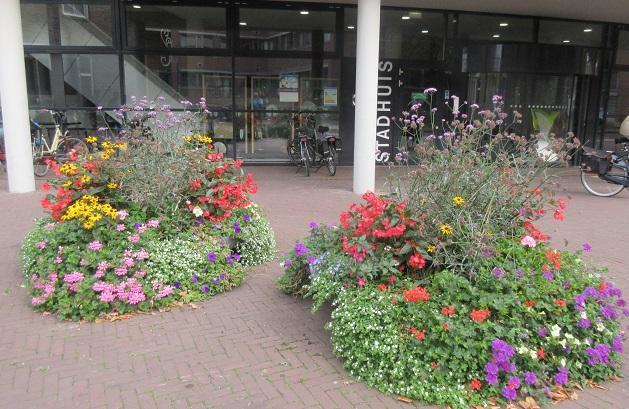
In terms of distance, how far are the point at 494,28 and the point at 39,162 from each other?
10.9m

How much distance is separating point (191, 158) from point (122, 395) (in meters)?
2.50

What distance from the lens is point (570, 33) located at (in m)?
13.6

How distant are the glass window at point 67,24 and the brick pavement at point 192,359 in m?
7.97

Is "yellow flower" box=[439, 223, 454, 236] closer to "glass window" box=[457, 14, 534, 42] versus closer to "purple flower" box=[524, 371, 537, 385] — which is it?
"purple flower" box=[524, 371, 537, 385]

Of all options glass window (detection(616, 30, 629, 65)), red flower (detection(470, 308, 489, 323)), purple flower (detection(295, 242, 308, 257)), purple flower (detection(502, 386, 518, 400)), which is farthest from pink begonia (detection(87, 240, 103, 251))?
glass window (detection(616, 30, 629, 65))

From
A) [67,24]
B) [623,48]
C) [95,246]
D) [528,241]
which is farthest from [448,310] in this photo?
[623,48]

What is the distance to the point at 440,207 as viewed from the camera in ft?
11.8

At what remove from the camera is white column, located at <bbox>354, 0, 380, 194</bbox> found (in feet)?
28.9

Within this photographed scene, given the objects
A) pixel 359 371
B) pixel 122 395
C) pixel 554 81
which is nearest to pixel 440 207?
pixel 359 371

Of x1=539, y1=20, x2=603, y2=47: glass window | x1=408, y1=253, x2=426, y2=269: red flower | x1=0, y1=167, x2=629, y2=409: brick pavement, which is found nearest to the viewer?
x1=0, y1=167, x2=629, y2=409: brick pavement

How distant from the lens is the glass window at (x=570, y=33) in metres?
13.4

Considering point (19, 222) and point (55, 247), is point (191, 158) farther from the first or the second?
point (19, 222)

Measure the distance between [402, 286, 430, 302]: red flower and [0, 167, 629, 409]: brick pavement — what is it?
0.58 meters

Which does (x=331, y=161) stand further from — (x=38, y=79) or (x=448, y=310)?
(x=448, y=310)
